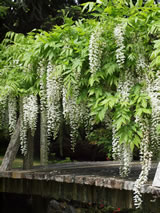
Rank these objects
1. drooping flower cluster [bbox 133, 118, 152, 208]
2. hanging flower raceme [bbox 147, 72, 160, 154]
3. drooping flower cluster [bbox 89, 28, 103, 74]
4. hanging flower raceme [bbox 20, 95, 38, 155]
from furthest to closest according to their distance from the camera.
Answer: hanging flower raceme [bbox 20, 95, 38, 155], drooping flower cluster [bbox 89, 28, 103, 74], hanging flower raceme [bbox 147, 72, 160, 154], drooping flower cluster [bbox 133, 118, 152, 208]

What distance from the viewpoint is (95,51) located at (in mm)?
4996

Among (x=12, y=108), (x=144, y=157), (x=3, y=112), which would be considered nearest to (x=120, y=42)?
(x=144, y=157)

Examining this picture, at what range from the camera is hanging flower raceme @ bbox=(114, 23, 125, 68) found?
4840 millimetres

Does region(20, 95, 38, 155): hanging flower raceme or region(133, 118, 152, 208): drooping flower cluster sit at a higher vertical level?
region(20, 95, 38, 155): hanging flower raceme

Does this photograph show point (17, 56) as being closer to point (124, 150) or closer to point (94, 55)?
point (94, 55)

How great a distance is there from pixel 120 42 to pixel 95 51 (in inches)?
13.7

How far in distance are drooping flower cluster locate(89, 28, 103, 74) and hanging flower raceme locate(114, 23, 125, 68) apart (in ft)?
0.81

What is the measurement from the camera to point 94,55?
5.00 m

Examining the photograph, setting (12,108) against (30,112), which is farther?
(12,108)

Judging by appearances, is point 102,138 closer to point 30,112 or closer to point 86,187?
point 30,112

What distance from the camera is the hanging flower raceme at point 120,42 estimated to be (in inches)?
191

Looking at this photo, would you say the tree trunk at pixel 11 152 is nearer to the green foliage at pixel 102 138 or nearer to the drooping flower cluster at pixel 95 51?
the drooping flower cluster at pixel 95 51

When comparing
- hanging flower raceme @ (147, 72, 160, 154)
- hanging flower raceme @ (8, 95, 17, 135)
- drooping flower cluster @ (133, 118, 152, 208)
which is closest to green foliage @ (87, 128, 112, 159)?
hanging flower raceme @ (8, 95, 17, 135)

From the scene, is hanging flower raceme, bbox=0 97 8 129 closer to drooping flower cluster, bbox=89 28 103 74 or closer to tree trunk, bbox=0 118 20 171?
tree trunk, bbox=0 118 20 171
